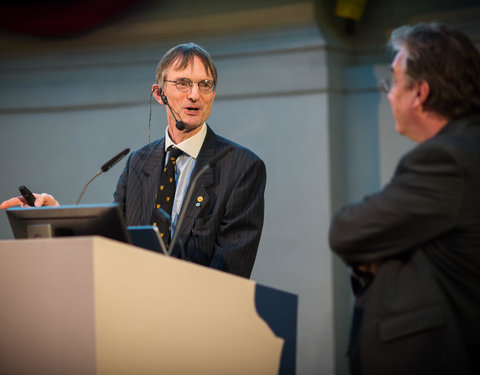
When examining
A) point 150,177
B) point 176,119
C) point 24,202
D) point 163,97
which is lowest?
point 24,202

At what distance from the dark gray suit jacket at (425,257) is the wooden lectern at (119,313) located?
34cm

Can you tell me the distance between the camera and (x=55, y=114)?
4289 mm

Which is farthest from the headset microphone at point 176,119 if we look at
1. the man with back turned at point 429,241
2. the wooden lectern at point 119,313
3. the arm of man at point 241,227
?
the man with back turned at point 429,241

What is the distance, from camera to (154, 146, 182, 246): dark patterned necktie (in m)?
2.39

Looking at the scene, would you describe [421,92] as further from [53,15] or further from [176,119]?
[53,15]

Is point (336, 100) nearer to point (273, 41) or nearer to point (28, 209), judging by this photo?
point (273, 41)

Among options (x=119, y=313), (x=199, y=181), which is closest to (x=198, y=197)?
(x=199, y=181)

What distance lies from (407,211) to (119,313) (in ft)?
2.43

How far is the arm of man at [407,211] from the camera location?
1453 mm

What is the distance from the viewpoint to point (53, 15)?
4.12 meters

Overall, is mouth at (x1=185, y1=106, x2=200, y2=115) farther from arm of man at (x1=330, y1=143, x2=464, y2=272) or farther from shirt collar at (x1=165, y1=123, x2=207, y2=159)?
arm of man at (x1=330, y1=143, x2=464, y2=272)

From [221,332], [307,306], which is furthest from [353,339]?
[307,306]

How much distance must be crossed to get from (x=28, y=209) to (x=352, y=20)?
2.72 m

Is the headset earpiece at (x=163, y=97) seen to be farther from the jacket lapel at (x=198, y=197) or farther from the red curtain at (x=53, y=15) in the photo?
the red curtain at (x=53, y=15)
